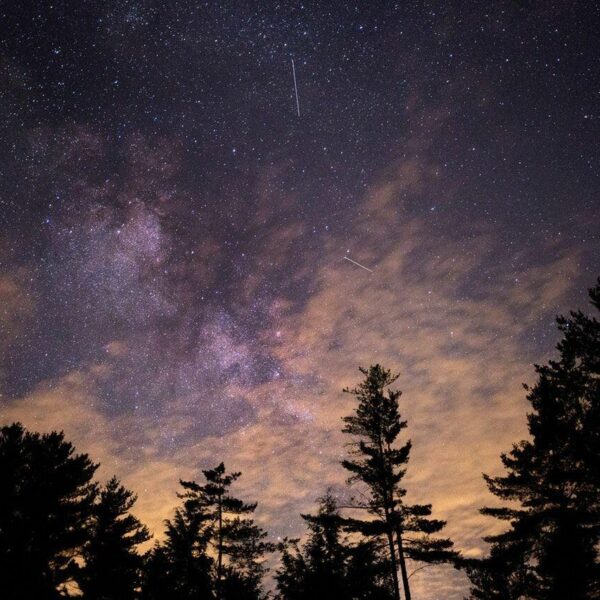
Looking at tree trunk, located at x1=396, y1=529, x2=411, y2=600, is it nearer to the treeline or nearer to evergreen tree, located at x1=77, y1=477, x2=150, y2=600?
the treeline

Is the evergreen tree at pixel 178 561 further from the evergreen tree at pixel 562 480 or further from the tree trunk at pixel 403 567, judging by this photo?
the evergreen tree at pixel 562 480

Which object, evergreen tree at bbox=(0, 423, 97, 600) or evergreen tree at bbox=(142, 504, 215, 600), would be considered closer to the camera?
evergreen tree at bbox=(0, 423, 97, 600)

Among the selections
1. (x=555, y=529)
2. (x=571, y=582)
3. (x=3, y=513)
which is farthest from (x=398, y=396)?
(x=3, y=513)

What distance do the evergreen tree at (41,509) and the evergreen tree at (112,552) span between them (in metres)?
1.08

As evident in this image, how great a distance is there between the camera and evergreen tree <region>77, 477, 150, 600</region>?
18641 millimetres

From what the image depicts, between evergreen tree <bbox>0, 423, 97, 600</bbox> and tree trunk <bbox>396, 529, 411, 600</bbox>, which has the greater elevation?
evergreen tree <bbox>0, 423, 97, 600</bbox>

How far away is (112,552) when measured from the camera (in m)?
20.3

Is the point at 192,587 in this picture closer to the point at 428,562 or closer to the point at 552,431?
the point at 428,562

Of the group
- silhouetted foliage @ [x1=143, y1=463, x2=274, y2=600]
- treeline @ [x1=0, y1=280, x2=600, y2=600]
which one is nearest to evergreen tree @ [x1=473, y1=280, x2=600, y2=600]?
treeline @ [x1=0, y1=280, x2=600, y2=600]

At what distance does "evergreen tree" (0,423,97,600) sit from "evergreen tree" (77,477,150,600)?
3.54 feet

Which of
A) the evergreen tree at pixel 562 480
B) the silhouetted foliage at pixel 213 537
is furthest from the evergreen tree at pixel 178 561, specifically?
the evergreen tree at pixel 562 480

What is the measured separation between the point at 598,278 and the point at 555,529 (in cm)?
1142

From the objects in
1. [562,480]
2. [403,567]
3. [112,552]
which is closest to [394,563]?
[403,567]

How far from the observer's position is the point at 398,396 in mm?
22906
